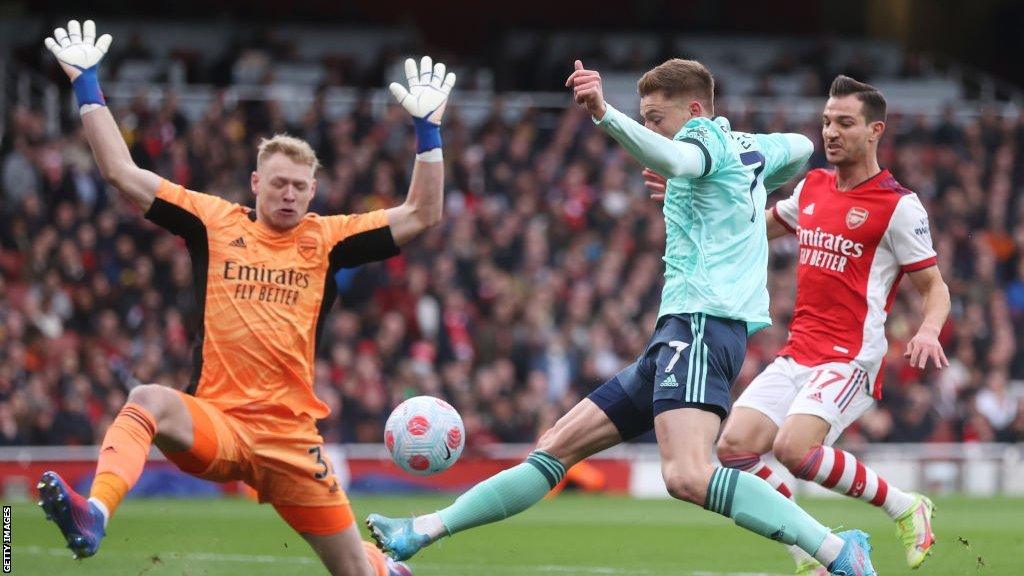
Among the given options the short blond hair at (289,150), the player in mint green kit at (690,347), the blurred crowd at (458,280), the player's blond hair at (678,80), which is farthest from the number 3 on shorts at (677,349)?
the blurred crowd at (458,280)

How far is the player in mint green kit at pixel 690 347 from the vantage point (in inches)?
273

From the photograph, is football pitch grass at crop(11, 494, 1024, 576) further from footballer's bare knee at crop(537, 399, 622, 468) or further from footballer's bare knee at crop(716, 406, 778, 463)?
footballer's bare knee at crop(537, 399, 622, 468)

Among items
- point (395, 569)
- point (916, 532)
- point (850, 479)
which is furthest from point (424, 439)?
point (916, 532)

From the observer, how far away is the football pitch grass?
958 centimetres

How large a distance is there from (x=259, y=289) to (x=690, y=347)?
1933mm

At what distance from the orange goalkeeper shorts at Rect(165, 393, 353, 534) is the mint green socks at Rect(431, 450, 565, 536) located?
816 mm

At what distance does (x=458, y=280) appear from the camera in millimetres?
20641

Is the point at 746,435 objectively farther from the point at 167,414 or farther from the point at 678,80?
the point at 167,414

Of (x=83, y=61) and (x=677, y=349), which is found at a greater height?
(x=83, y=61)

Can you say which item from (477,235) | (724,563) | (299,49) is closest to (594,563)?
(724,563)

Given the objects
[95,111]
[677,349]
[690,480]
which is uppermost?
[95,111]

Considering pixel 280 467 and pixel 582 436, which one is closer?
pixel 280 467

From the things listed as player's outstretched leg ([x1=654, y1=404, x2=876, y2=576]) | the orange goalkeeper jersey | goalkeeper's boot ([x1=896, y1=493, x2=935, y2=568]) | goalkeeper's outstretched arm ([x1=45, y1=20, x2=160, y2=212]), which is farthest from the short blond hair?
goalkeeper's boot ([x1=896, y1=493, x2=935, y2=568])

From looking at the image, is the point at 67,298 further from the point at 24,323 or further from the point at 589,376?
the point at 589,376
